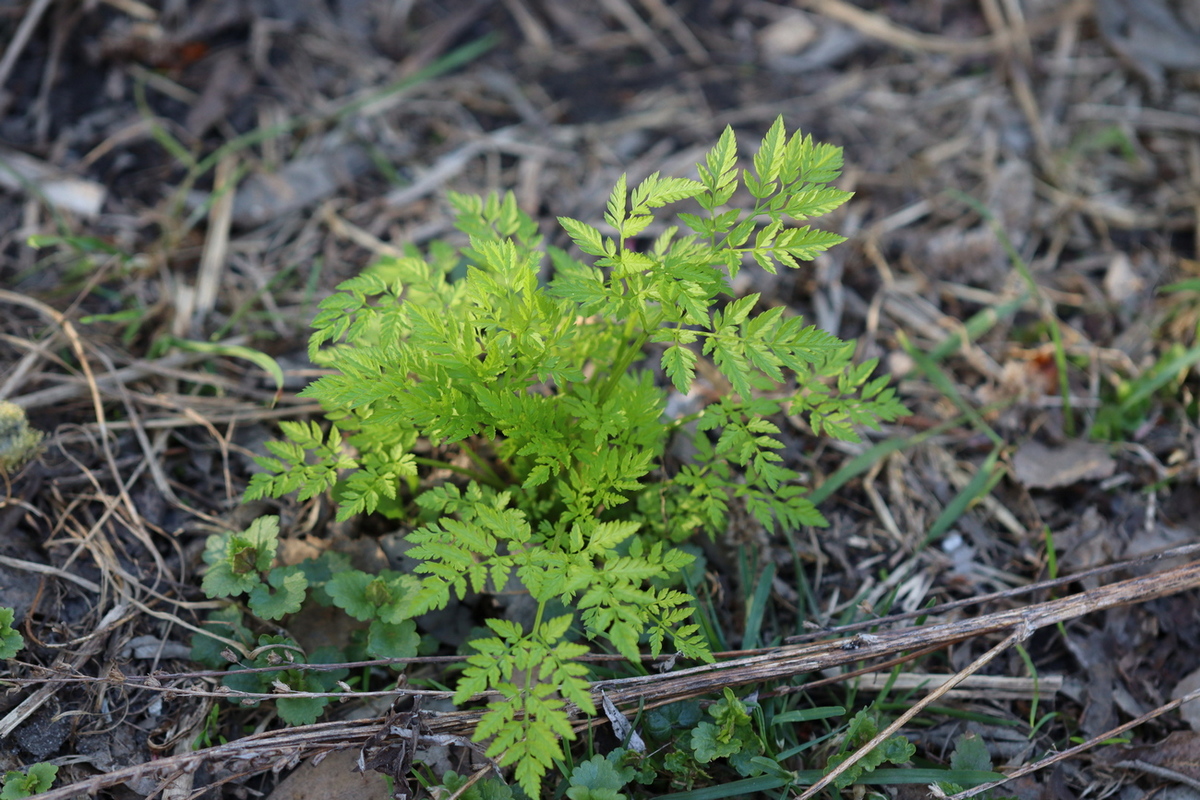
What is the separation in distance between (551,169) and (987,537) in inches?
101

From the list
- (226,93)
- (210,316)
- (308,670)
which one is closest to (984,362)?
(308,670)

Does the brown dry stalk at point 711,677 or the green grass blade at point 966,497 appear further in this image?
the green grass blade at point 966,497

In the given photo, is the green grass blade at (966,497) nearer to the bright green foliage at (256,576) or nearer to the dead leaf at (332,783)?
the dead leaf at (332,783)

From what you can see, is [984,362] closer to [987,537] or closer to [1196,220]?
[987,537]

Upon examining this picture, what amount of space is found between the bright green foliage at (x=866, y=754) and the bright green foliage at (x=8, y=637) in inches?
88.0

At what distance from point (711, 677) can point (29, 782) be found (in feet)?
5.97

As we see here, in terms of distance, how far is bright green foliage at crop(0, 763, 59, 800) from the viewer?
213 centimetres

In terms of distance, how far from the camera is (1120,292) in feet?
12.6

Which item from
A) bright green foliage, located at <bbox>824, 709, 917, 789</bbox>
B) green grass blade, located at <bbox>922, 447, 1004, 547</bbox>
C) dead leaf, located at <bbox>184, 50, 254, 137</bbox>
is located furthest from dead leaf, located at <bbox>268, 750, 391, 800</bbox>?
dead leaf, located at <bbox>184, 50, 254, 137</bbox>

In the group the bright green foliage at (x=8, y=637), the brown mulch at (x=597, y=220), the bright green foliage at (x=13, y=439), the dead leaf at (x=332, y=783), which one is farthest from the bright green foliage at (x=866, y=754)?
the bright green foliage at (x=13, y=439)

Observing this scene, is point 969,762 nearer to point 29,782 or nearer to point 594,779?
point 594,779

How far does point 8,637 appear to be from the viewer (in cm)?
227

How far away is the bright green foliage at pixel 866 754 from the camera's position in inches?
90.3

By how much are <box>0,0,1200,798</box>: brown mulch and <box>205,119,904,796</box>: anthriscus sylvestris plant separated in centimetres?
43
